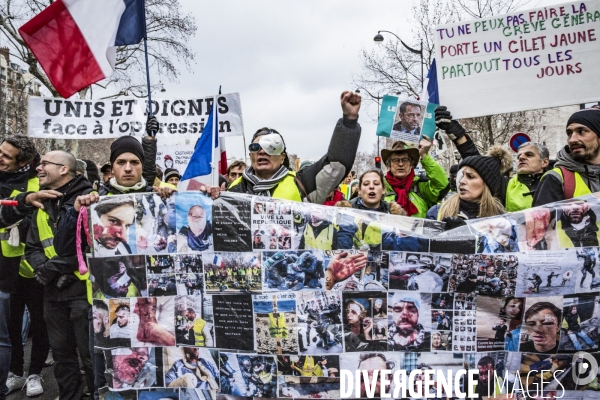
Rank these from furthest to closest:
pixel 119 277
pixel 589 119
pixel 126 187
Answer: pixel 126 187 < pixel 589 119 < pixel 119 277

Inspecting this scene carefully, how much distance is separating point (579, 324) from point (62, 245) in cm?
312

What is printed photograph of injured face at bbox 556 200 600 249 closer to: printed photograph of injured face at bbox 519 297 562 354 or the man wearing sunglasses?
printed photograph of injured face at bbox 519 297 562 354

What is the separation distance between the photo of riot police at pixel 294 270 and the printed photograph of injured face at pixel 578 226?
1232 mm

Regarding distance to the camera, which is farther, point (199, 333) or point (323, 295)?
point (199, 333)

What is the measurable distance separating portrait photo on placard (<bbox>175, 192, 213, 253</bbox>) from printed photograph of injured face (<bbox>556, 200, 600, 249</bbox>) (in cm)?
186

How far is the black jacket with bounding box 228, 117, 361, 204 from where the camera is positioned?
120 inches

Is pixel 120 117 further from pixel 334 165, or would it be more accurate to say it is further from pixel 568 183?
pixel 568 183

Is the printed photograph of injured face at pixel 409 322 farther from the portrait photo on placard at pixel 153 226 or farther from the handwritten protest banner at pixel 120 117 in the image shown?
the handwritten protest banner at pixel 120 117

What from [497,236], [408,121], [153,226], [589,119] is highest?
[408,121]

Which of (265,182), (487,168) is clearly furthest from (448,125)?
(265,182)

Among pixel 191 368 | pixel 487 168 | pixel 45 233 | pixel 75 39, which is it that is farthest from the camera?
pixel 75 39

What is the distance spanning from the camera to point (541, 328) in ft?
8.35

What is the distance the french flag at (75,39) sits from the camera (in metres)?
4.46

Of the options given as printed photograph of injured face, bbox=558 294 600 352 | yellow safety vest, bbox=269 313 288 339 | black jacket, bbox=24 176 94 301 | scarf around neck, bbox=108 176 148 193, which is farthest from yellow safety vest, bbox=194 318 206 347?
printed photograph of injured face, bbox=558 294 600 352
